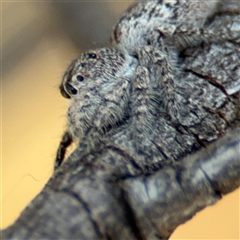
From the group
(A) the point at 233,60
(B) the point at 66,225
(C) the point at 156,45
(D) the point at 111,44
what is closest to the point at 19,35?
(D) the point at 111,44

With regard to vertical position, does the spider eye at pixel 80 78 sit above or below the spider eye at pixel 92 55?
below

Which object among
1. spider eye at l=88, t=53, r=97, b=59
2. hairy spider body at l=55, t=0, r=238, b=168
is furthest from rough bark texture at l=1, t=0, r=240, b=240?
spider eye at l=88, t=53, r=97, b=59

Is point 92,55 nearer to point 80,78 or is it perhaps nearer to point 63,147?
point 80,78

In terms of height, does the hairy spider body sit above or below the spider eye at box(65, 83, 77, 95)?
below

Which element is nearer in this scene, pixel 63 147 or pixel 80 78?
pixel 80 78

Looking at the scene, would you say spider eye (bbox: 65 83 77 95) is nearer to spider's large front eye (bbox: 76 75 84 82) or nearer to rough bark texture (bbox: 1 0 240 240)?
spider's large front eye (bbox: 76 75 84 82)

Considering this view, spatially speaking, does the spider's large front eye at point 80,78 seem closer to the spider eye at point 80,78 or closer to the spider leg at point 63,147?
the spider eye at point 80,78

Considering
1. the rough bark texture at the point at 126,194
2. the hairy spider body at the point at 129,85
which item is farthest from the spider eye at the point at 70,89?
the rough bark texture at the point at 126,194

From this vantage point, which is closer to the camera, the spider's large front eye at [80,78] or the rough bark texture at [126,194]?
the rough bark texture at [126,194]

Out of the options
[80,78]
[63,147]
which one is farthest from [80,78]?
[63,147]

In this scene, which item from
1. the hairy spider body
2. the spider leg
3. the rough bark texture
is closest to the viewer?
the rough bark texture

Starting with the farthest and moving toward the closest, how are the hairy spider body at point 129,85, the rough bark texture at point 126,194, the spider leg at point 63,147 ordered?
1. the spider leg at point 63,147
2. the hairy spider body at point 129,85
3. the rough bark texture at point 126,194
